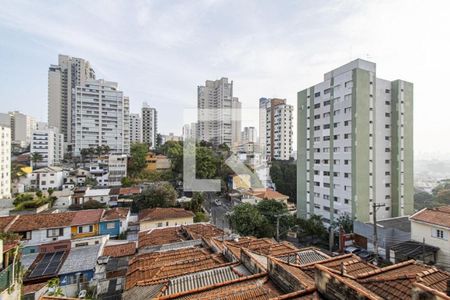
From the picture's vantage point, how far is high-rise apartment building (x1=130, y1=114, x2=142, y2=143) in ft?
180

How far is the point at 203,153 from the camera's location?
84.0 feet

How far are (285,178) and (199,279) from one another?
26.0 meters

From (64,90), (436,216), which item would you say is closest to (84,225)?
(436,216)

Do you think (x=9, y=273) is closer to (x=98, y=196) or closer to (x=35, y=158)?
(x=98, y=196)

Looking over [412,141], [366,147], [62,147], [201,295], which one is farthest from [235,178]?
[62,147]

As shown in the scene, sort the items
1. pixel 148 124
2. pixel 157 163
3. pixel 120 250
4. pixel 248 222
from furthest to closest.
→ pixel 148 124, pixel 157 163, pixel 248 222, pixel 120 250

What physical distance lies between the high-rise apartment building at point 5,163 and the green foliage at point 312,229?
3035cm

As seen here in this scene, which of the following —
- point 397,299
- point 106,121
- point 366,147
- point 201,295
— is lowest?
point 201,295

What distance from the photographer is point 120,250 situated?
10984mm

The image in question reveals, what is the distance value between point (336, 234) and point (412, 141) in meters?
9.55

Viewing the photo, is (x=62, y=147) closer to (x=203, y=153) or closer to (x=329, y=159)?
(x=203, y=153)

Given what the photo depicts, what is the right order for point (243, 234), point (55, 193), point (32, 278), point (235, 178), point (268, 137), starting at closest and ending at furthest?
point (32, 278), point (243, 234), point (55, 193), point (235, 178), point (268, 137)

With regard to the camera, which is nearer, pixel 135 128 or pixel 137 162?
pixel 137 162

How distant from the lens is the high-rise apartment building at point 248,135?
27706 millimetres
